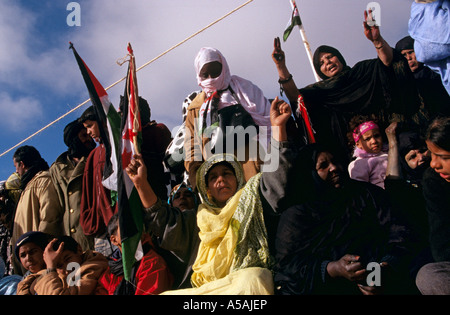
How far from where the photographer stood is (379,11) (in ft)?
12.4

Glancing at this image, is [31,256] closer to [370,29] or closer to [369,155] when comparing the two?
[369,155]

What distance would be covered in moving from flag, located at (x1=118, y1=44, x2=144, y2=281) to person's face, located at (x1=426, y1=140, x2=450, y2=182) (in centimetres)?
205

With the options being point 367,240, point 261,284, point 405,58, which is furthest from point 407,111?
point 261,284

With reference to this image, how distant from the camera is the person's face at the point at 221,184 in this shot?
3506 mm

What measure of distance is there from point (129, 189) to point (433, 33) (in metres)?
2.42

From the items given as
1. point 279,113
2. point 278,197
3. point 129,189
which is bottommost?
point 278,197

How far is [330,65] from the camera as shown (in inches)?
176

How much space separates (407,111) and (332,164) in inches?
44.5

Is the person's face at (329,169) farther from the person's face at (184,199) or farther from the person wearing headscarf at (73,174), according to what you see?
the person wearing headscarf at (73,174)

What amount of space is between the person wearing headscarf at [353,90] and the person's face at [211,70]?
756 mm

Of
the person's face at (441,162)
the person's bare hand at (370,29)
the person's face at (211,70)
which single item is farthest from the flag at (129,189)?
the person's face at (441,162)

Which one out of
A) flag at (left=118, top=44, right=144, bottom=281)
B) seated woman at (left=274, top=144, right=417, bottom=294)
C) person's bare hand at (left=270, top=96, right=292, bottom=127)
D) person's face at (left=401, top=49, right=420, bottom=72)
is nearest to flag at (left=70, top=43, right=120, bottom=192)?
flag at (left=118, top=44, right=144, bottom=281)

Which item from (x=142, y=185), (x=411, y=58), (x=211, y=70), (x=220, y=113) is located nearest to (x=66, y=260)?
(x=142, y=185)
